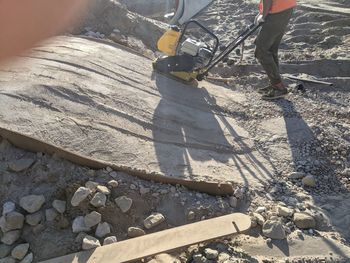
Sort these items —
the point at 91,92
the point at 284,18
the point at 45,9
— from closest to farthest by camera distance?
the point at 91,92
the point at 284,18
the point at 45,9

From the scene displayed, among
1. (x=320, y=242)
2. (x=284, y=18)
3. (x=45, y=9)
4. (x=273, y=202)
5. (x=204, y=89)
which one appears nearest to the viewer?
(x=320, y=242)

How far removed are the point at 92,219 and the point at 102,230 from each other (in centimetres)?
11

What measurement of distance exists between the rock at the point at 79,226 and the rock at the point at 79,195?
11 cm

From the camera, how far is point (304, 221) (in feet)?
10.0

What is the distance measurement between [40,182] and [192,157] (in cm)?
139

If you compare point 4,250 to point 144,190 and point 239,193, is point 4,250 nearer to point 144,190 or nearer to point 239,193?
point 144,190

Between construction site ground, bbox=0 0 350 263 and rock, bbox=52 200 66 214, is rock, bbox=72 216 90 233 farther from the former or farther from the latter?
rock, bbox=52 200 66 214

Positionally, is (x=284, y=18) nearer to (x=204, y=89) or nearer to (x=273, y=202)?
(x=204, y=89)

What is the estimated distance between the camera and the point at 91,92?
428cm

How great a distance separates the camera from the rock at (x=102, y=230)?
283 cm

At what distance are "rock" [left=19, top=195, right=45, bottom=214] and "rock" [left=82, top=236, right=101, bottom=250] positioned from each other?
453 mm

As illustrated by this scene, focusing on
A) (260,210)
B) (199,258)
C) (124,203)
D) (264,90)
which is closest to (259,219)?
(260,210)

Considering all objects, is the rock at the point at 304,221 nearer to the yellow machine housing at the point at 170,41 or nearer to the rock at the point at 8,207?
the rock at the point at 8,207

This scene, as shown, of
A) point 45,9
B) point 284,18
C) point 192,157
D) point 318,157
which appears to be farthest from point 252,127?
point 45,9
